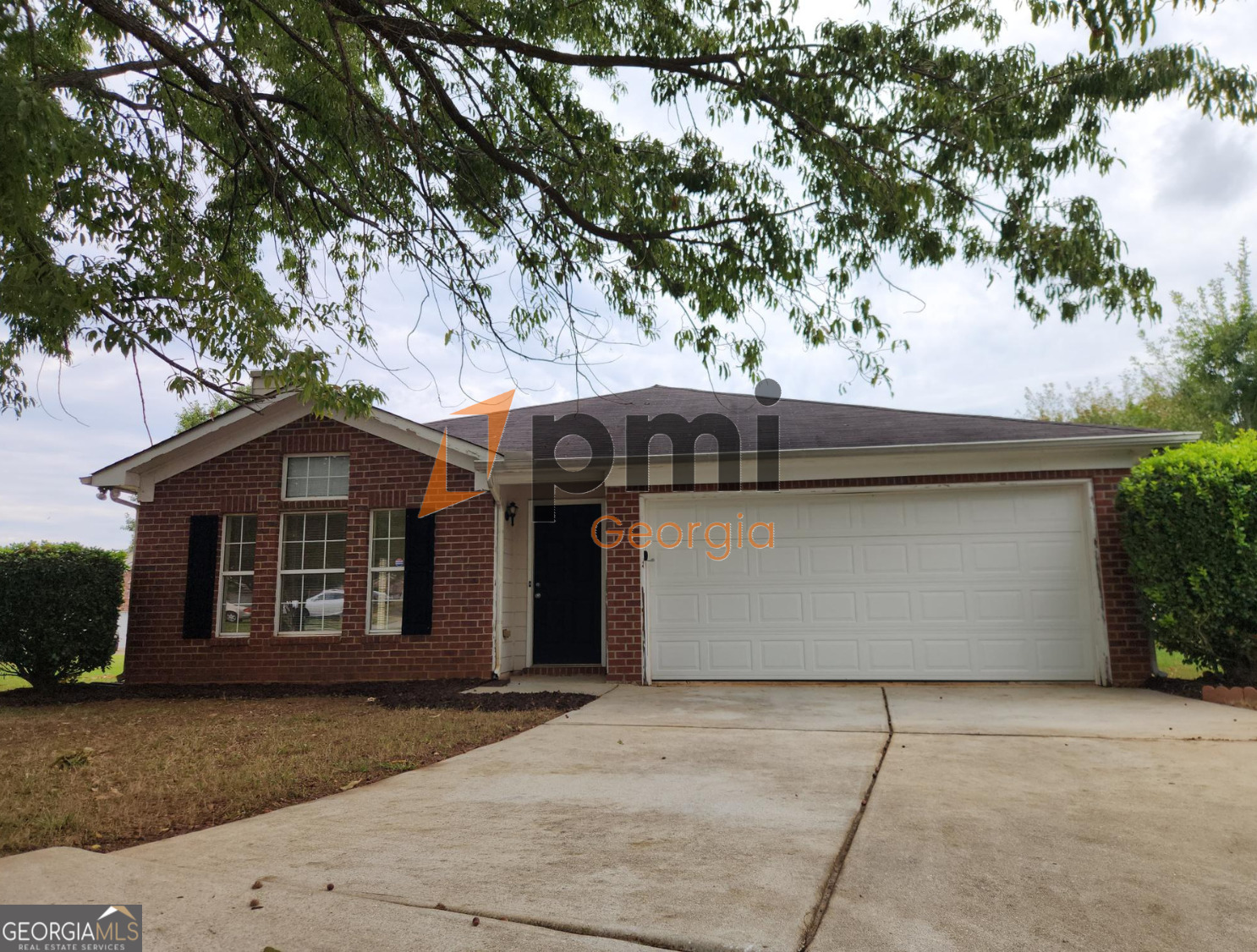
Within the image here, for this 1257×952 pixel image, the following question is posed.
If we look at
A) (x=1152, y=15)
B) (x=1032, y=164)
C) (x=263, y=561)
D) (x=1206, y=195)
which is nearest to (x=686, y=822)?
(x=1152, y=15)

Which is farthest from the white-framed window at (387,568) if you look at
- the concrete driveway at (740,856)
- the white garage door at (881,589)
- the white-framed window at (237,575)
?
the concrete driveway at (740,856)

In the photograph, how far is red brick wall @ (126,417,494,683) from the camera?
10367mm

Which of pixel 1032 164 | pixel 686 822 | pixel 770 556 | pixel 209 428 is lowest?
pixel 686 822

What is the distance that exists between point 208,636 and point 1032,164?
35.9ft

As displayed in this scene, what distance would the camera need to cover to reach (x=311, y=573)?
424 inches

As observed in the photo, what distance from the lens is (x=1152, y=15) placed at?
3869 mm

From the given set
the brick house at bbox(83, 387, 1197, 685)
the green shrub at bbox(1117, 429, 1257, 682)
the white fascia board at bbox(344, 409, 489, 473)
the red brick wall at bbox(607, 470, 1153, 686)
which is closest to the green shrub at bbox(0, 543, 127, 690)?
the brick house at bbox(83, 387, 1197, 685)

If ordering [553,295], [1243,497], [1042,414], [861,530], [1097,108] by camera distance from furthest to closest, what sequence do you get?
[1042,414] < [861,530] < [1243,497] < [553,295] < [1097,108]

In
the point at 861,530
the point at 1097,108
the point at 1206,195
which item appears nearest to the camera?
the point at 1097,108

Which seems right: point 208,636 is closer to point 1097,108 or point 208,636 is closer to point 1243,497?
point 1097,108

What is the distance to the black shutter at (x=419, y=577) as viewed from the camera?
10.4 meters

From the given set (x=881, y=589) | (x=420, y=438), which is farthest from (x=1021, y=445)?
(x=420, y=438)

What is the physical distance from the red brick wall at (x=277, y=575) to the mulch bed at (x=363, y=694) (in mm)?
279

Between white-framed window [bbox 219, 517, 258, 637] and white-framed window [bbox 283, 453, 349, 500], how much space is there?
0.73 m
